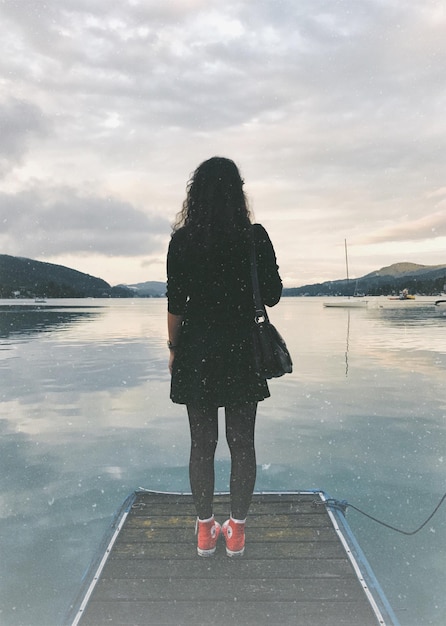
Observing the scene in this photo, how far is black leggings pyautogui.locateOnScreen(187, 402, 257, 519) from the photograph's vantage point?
3.64 m

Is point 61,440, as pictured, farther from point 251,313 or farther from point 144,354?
point 144,354

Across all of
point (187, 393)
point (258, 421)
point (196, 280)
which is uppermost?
point (196, 280)

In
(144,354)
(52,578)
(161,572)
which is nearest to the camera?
(161,572)

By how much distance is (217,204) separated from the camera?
11.6 feet

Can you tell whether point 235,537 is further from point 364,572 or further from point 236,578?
point 364,572

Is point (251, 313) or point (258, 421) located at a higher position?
point (251, 313)

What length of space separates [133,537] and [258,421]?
793cm

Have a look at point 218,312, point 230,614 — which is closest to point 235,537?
point 230,614

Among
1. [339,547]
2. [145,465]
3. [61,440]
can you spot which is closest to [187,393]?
[339,547]

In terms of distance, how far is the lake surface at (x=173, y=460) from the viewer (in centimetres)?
543

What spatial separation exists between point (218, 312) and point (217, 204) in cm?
76

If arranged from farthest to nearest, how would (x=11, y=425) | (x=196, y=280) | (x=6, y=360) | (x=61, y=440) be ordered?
(x=6, y=360), (x=11, y=425), (x=61, y=440), (x=196, y=280)

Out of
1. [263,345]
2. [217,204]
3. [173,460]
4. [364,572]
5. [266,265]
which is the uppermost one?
[217,204]

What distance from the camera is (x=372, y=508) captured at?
7055 mm
